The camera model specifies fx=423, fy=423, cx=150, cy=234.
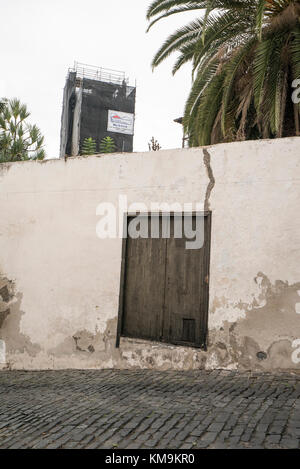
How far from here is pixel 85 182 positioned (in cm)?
654

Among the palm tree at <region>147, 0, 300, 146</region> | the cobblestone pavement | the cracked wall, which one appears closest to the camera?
the cobblestone pavement

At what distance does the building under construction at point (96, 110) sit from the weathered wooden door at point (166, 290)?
2290 cm

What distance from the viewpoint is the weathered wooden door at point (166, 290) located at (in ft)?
18.6

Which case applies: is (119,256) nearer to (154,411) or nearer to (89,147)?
(154,411)

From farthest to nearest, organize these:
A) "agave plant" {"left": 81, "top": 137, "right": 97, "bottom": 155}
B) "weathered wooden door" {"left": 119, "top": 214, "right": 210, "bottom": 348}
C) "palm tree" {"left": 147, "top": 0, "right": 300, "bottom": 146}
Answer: "agave plant" {"left": 81, "top": 137, "right": 97, "bottom": 155}
"palm tree" {"left": 147, "top": 0, "right": 300, "bottom": 146}
"weathered wooden door" {"left": 119, "top": 214, "right": 210, "bottom": 348}

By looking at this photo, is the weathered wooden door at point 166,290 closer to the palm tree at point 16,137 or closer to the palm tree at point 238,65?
the palm tree at point 238,65

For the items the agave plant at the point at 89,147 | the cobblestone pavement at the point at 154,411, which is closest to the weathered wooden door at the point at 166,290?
the cobblestone pavement at the point at 154,411

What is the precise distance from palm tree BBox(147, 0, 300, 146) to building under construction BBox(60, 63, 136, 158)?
19.6 metres

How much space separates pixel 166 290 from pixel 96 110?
2467 cm

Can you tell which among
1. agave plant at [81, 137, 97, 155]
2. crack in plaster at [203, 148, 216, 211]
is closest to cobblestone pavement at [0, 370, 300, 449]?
crack in plaster at [203, 148, 216, 211]

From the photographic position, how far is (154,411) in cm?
409

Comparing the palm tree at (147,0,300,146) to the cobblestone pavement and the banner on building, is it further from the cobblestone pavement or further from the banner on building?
the banner on building

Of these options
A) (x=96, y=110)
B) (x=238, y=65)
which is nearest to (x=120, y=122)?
(x=96, y=110)

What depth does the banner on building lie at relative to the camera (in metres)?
29.1
